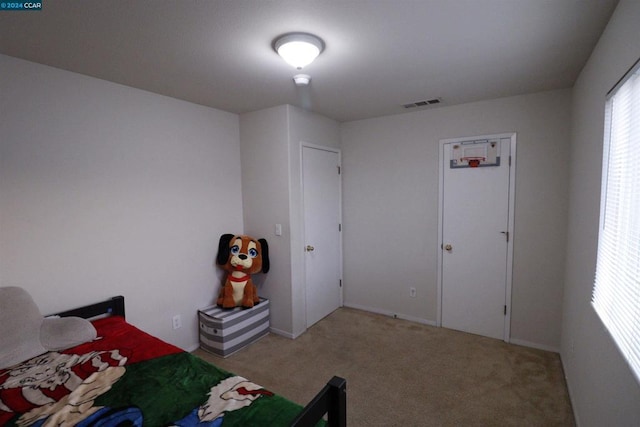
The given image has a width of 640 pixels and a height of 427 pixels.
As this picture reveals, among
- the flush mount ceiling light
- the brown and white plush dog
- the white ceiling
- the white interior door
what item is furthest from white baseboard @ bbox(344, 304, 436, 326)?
the flush mount ceiling light

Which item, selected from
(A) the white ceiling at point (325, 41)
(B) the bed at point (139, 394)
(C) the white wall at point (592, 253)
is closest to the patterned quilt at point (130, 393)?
(B) the bed at point (139, 394)

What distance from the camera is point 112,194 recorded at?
245 centimetres

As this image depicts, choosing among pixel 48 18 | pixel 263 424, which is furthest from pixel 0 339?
pixel 48 18

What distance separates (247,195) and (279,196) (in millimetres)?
469

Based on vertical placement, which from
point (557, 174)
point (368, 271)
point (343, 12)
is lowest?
point (368, 271)

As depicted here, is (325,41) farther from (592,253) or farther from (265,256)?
(265,256)

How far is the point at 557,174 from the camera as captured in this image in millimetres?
2818

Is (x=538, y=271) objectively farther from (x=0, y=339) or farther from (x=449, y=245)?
(x=0, y=339)

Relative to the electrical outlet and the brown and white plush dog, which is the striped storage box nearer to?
the brown and white plush dog

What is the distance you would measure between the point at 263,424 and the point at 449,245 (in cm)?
270

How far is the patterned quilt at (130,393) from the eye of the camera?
4.37ft

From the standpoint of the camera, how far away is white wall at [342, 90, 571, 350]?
113 inches

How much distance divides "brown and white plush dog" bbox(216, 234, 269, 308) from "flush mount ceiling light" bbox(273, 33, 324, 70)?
192 cm

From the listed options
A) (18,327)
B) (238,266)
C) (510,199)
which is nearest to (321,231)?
(238,266)
